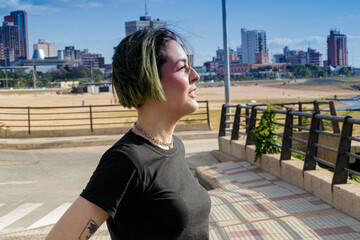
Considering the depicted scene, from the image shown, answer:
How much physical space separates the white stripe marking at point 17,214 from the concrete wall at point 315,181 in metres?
3.97

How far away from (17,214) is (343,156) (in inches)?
189

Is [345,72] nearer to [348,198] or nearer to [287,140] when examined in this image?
[287,140]

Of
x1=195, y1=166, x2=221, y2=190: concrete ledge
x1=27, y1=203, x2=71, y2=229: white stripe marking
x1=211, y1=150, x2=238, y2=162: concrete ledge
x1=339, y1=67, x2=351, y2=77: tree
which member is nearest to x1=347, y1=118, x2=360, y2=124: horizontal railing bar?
x1=195, y1=166, x2=221, y2=190: concrete ledge

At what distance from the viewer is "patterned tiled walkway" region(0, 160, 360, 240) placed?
5.13 metres

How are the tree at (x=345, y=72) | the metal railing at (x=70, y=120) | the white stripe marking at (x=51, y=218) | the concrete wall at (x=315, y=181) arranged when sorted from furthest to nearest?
the tree at (x=345, y=72)
the metal railing at (x=70, y=120)
the white stripe marking at (x=51, y=218)
the concrete wall at (x=315, y=181)

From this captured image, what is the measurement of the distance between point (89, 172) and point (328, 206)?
6.67m

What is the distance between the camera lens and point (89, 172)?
11570 mm

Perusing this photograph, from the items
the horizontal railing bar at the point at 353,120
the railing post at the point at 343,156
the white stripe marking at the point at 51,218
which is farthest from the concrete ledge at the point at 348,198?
the white stripe marking at the point at 51,218

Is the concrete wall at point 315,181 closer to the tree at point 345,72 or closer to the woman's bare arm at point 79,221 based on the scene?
the woman's bare arm at point 79,221

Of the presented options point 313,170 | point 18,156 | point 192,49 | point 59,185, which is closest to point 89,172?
point 59,185

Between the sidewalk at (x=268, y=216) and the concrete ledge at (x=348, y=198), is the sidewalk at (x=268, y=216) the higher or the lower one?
the lower one

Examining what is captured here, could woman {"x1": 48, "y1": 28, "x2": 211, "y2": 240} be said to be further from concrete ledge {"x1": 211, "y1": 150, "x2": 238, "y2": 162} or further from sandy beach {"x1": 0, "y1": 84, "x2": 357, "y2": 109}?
sandy beach {"x1": 0, "y1": 84, "x2": 357, "y2": 109}

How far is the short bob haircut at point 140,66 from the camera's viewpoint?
1767 millimetres

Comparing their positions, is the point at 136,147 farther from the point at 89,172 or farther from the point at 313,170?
the point at 89,172
